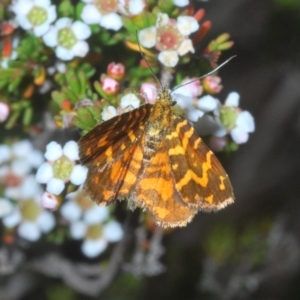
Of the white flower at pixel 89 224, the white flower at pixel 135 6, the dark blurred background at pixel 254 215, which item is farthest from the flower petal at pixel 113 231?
the white flower at pixel 135 6

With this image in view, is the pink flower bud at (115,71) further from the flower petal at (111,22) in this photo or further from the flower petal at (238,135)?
the flower petal at (238,135)

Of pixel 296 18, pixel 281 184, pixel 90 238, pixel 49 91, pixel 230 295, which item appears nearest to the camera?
pixel 49 91

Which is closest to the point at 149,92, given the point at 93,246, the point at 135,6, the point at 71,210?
the point at 135,6

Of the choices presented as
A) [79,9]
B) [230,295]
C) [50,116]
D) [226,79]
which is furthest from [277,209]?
[79,9]

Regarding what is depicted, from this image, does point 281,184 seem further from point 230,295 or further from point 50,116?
point 50,116

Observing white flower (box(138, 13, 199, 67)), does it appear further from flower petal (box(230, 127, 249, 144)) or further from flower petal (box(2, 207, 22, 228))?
flower petal (box(2, 207, 22, 228))
